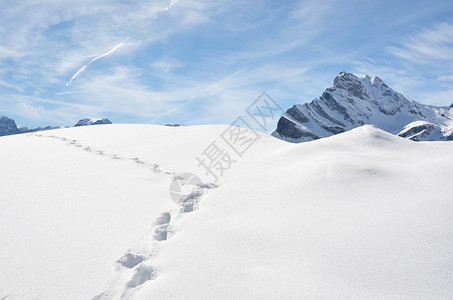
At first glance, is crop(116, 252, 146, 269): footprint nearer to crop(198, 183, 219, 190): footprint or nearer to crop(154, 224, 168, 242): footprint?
crop(154, 224, 168, 242): footprint

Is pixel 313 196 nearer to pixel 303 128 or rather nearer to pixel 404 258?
pixel 404 258

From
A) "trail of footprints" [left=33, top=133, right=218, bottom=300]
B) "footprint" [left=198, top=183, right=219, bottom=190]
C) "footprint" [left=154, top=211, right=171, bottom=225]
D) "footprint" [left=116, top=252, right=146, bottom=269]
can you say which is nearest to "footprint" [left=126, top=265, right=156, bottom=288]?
"trail of footprints" [left=33, top=133, right=218, bottom=300]

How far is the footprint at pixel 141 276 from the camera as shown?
4695mm

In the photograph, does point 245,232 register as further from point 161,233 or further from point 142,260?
point 142,260

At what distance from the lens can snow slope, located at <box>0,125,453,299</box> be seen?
4328mm

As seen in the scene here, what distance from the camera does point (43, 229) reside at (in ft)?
20.7

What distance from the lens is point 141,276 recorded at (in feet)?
16.1

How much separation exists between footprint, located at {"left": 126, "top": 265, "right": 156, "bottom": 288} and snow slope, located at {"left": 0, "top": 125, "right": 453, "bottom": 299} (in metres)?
0.02

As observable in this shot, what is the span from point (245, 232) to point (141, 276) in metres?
2.16

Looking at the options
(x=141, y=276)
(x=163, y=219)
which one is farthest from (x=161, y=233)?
(x=141, y=276)

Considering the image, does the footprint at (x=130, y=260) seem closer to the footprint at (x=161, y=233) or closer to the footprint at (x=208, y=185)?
the footprint at (x=161, y=233)

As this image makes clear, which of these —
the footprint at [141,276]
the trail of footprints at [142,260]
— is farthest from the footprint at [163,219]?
the footprint at [141,276]

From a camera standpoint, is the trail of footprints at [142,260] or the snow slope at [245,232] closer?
the snow slope at [245,232]

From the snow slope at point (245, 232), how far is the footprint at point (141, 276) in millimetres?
19
